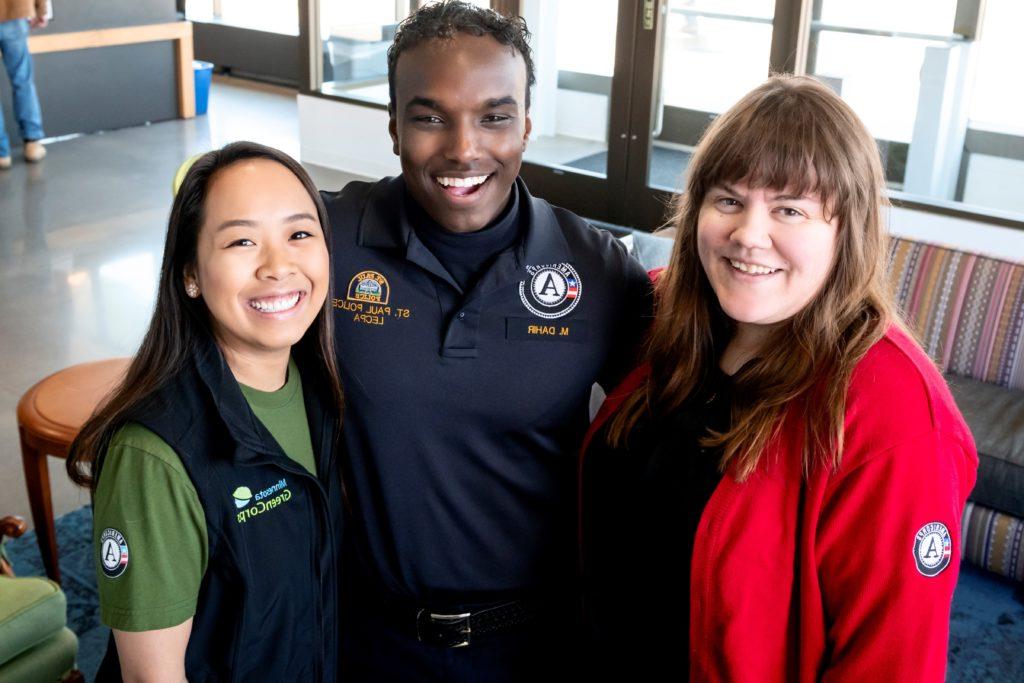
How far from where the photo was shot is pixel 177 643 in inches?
56.8

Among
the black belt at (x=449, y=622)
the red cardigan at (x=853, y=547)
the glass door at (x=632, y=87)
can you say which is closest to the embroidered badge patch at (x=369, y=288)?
the black belt at (x=449, y=622)

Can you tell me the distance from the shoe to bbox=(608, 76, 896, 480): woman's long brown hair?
24.3 feet

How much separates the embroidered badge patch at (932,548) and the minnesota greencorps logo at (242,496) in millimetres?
894

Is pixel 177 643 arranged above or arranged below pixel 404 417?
below

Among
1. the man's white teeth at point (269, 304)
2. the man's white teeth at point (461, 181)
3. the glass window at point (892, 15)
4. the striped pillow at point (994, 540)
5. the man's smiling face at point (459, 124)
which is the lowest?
the striped pillow at point (994, 540)

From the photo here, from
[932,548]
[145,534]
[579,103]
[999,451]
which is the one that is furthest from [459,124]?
[579,103]

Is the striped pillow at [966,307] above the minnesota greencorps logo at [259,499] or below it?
below

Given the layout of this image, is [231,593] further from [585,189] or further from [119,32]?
[119,32]

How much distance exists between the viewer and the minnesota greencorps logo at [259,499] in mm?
1488

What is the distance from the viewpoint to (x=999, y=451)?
3.35 m

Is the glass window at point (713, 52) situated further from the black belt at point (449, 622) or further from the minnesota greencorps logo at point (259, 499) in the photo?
the minnesota greencorps logo at point (259, 499)

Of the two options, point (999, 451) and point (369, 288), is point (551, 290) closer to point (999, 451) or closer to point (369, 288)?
point (369, 288)

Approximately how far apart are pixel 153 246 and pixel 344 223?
4662mm

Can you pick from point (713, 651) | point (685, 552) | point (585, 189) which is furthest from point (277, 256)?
point (585, 189)
